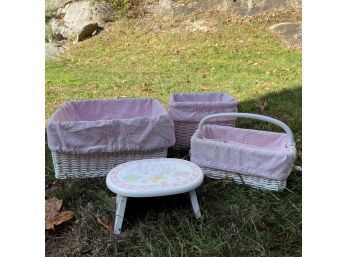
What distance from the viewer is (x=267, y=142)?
71.9 inches

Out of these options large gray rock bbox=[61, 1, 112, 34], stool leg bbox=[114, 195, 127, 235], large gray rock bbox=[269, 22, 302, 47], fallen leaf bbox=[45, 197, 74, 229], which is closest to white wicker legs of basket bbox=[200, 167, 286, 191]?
stool leg bbox=[114, 195, 127, 235]

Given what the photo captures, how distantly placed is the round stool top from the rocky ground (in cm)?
409

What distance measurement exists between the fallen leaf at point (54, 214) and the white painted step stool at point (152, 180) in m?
0.21

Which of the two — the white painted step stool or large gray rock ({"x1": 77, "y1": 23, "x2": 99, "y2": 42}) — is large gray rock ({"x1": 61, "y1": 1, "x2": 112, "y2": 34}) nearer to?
large gray rock ({"x1": 77, "y1": 23, "x2": 99, "y2": 42})

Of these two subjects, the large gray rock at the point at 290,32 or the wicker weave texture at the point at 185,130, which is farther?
the large gray rock at the point at 290,32

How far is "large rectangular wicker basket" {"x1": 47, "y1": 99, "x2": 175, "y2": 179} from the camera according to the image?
166 cm

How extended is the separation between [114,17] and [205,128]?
4548mm

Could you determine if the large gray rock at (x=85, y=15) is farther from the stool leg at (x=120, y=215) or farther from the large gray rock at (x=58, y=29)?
the stool leg at (x=120, y=215)

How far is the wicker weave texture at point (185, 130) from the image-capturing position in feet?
6.63

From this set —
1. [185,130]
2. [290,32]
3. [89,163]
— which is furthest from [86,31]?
[89,163]

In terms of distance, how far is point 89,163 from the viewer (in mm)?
1765

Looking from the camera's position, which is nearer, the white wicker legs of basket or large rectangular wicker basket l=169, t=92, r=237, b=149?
the white wicker legs of basket

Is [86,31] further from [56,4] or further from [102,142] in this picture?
[102,142]

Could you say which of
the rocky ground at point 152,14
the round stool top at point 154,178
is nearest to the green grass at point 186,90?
the round stool top at point 154,178
